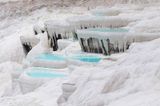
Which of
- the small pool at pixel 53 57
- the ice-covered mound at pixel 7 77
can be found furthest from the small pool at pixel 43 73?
the ice-covered mound at pixel 7 77

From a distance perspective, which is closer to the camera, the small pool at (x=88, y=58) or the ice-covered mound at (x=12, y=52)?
the small pool at (x=88, y=58)

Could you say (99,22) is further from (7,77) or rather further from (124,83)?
(124,83)

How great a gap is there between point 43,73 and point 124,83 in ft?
12.6

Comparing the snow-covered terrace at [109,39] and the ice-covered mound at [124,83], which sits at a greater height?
the ice-covered mound at [124,83]

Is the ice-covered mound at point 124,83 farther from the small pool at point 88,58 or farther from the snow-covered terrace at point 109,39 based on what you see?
the snow-covered terrace at point 109,39

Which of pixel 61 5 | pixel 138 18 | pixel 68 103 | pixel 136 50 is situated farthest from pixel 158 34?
pixel 61 5

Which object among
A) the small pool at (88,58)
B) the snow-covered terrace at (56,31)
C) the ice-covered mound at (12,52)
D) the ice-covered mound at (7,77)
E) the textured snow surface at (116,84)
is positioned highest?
the textured snow surface at (116,84)

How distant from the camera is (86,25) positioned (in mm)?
11273

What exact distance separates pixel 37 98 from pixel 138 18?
4.79 metres

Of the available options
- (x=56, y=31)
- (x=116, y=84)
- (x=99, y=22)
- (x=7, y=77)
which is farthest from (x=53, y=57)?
(x=116, y=84)

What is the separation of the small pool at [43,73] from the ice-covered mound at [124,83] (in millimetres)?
2130

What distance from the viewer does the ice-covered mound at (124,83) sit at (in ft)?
16.9

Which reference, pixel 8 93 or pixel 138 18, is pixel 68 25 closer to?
pixel 138 18

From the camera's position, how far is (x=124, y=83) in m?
5.73
